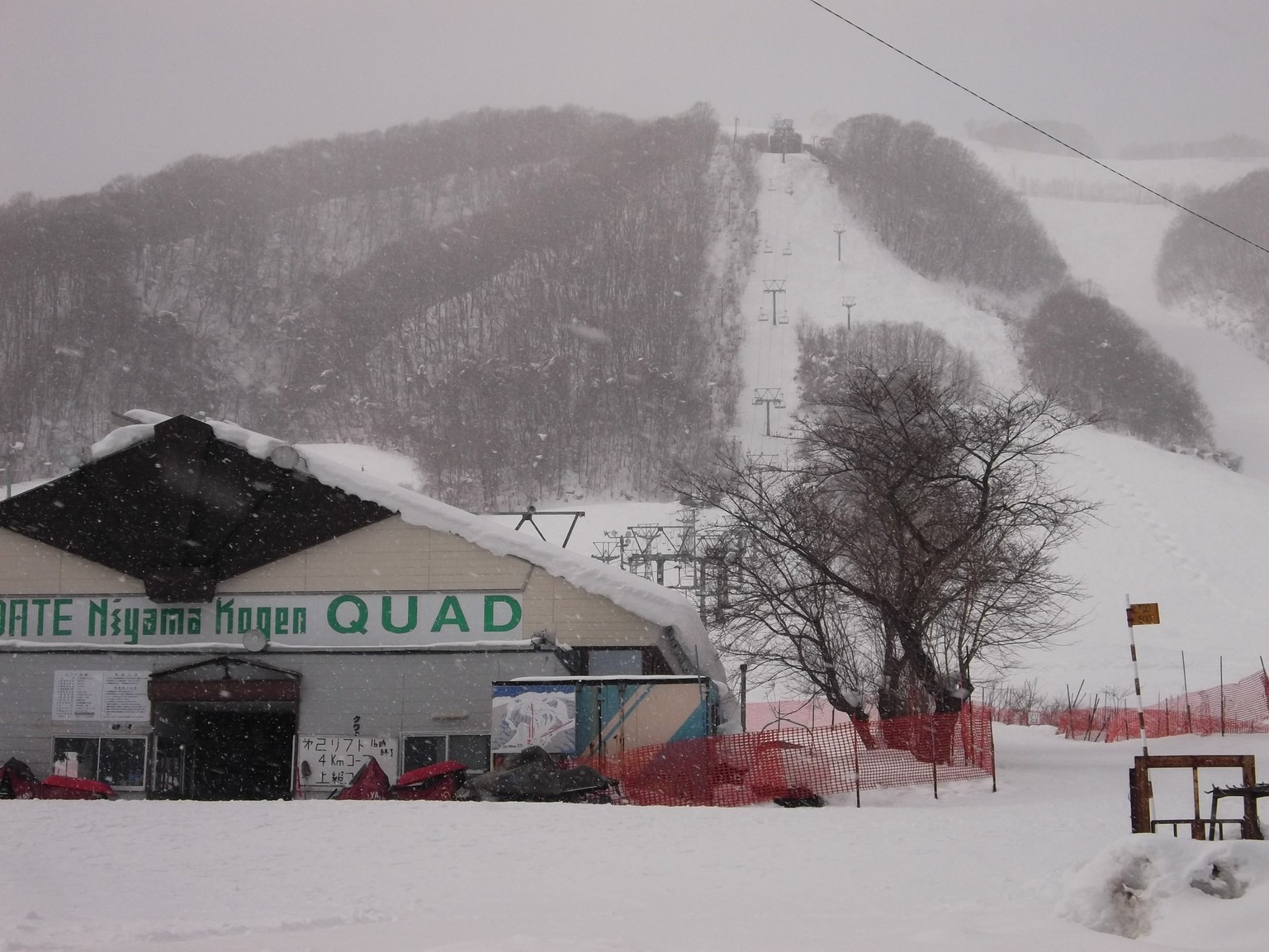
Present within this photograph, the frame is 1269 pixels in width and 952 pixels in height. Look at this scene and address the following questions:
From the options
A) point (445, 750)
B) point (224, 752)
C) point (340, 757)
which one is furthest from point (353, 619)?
point (224, 752)

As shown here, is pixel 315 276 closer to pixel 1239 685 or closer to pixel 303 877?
pixel 1239 685

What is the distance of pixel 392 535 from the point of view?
76.8 feet

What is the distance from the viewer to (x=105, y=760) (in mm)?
22938

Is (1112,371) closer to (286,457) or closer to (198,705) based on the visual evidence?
(286,457)

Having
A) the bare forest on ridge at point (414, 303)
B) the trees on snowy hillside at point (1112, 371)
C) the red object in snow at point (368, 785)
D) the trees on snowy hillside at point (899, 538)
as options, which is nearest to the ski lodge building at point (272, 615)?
the red object in snow at point (368, 785)

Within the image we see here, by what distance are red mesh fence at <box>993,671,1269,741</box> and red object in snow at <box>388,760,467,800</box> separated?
1744 centimetres

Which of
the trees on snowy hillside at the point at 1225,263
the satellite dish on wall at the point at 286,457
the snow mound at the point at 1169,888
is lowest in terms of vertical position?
the snow mound at the point at 1169,888

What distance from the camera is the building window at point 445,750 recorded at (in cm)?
2192

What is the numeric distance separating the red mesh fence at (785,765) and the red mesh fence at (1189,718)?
10.5 metres

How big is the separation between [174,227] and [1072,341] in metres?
110

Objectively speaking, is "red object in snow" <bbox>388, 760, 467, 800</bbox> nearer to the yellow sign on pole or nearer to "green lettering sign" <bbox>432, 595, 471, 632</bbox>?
"green lettering sign" <bbox>432, 595, 471, 632</bbox>

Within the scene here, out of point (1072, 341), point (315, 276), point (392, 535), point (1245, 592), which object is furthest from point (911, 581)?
point (315, 276)

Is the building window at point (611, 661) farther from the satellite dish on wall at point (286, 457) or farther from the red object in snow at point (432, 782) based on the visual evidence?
the satellite dish on wall at point (286, 457)

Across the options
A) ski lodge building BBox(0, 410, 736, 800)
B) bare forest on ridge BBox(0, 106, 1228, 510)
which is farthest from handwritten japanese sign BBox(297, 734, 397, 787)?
bare forest on ridge BBox(0, 106, 1228, 510)
